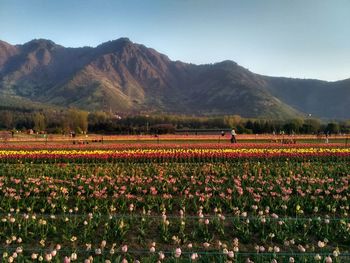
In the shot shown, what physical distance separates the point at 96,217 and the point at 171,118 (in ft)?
485

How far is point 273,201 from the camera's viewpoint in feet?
40.5

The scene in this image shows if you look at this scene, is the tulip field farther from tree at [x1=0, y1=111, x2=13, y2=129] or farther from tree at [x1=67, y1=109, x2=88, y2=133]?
tree at [x1=0, y1=111, x2=13, y2=129]

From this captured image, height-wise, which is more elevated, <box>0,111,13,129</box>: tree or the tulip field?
<box>0,111,13,129</box>: tree

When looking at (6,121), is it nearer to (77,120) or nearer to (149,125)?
(77,120)

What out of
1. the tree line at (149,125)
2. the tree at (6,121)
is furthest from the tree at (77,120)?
the tree at (6,121)

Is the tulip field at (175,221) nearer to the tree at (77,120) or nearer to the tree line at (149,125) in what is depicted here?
the tree line at (149,125)

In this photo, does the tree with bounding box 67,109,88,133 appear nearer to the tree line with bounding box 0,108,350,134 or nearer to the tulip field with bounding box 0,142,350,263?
the tree line with bounding box 0,108,350,134

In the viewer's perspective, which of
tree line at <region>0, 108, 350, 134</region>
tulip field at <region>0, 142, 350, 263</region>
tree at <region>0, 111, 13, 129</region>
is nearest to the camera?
tulip field at <region>0, 142, 350, 263</region>

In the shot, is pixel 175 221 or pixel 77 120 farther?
pixel 77 120

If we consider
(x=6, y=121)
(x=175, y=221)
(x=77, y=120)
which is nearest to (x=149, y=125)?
(x=77, y=120)

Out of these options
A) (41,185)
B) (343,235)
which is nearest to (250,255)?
(343,235)

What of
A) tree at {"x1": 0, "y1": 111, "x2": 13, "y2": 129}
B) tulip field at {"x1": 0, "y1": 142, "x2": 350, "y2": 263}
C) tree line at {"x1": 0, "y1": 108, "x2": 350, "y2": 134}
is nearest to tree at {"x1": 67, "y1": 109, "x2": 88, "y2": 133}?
tree line at {"x1": 0, "y1": 108, "x2": 350, "y2": 134}

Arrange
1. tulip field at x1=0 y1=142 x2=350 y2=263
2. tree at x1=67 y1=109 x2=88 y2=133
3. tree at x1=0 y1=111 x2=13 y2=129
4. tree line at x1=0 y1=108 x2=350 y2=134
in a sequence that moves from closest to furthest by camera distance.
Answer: tulip field at x1=0 y1=142 x2=350 y2=263
tree line at x1=0 y1=108 x2=350 y2=134
tree at x1=67 y1=109 x2=88 y2=133
tree at x1=0 y1=111 x2=13 y2=129

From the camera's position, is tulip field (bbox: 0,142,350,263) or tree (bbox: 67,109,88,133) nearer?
A: tulip field (bbox: 0,142,350,263)
